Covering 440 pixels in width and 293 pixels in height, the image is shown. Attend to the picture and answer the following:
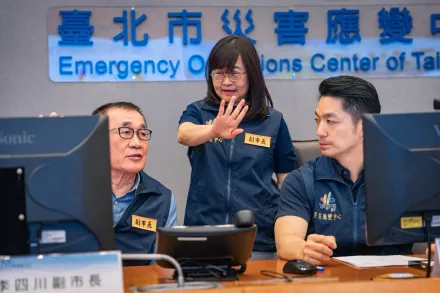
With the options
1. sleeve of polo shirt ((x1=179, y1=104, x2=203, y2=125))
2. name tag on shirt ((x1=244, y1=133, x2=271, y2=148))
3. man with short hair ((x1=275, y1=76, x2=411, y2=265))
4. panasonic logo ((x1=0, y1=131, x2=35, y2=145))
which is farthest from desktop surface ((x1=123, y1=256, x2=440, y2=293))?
sleeve of polo shirt ((x1=179, y1=104, x2=203, y2=125))

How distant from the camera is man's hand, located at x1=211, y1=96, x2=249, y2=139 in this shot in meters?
2.95

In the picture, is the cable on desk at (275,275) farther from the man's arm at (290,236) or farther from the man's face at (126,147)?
the man's face at (126,147)

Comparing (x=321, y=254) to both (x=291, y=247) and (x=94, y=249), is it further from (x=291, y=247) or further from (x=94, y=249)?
(x=94, y=249)

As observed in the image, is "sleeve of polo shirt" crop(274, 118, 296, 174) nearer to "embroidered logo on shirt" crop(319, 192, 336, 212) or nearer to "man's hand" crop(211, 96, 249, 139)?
"man's hand" crop(211, 96, 249, 139)

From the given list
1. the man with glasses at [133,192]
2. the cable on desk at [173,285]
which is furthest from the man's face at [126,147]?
the cable on desk at [173,285]

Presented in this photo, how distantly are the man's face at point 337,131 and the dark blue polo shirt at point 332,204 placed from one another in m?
0.07

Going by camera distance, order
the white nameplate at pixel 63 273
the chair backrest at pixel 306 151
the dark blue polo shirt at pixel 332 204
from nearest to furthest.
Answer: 1. the white nameplate at pixel 63 273
2. the dark blue polo shirt at pixel 332 204
3. the chair backrest at pixel 306 151

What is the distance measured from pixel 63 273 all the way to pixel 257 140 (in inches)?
66.3

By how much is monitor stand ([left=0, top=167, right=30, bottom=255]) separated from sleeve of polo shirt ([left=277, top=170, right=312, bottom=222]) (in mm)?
1189

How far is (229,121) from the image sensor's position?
2.96 m

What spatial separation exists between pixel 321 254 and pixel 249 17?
7.87 feet

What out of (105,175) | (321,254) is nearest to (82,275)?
(105,175)

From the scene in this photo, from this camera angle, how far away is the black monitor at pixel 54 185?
5.86 feet

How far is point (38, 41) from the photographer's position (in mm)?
4219
